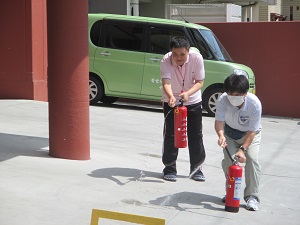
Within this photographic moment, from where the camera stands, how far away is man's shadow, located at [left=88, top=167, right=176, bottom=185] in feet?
23.5

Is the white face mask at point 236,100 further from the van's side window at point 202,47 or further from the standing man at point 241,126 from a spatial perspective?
the van's side window at point 202,47

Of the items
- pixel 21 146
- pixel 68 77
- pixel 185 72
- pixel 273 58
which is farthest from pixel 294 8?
pixel 185 72

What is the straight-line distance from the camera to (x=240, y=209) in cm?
622

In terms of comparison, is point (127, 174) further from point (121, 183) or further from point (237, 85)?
point (237, 85)

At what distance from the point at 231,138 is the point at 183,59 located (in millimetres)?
1188

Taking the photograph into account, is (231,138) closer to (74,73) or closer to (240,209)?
(240,209)

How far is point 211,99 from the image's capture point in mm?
13555

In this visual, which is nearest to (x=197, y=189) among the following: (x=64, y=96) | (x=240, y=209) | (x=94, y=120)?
(x=240, y=209)

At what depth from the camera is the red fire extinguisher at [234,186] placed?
590cm

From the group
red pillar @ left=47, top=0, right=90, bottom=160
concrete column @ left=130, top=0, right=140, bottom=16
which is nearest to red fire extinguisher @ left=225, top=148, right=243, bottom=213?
red pillar @ left=47, top=0, right=90, bottom=160

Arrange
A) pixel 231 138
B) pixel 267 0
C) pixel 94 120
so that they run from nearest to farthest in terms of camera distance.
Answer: pixel 231 138, pixel 94 120, pixel 267 0

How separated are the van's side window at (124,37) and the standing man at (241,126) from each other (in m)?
7.74

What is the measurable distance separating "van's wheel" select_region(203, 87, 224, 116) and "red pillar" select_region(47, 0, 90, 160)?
239 inches

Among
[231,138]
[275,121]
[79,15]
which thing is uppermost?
[79,15]
